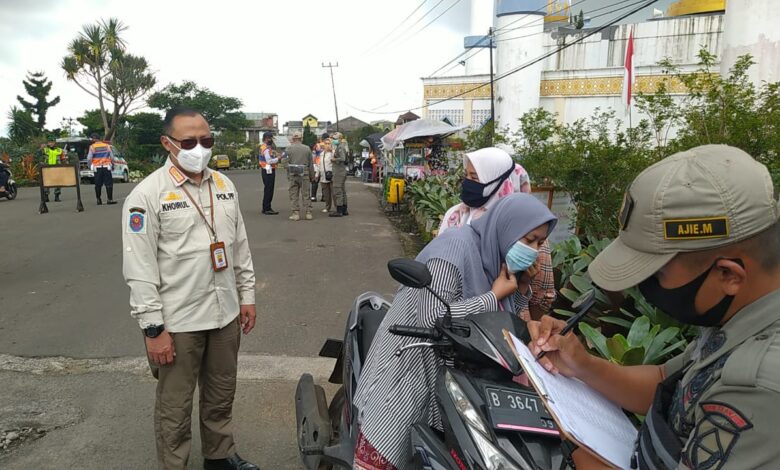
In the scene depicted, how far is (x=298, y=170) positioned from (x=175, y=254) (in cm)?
891

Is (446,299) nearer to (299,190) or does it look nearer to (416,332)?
(416,332)

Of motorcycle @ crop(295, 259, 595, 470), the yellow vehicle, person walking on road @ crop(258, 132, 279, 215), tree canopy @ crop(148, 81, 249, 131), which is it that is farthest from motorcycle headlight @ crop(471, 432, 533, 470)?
tree canopy @ crop(148, 81, 249, 131)

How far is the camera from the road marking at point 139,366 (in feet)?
14.0

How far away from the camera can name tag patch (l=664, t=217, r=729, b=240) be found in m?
1.07

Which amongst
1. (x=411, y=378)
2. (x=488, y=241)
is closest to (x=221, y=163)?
(x=488, y=241)

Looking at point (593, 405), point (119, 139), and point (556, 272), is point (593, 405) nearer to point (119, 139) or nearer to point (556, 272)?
point (556, 272)

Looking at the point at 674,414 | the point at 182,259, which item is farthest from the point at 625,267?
the point at 182,259

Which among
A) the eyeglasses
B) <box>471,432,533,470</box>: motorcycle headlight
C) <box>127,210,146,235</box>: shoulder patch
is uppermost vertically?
the eyeglasses

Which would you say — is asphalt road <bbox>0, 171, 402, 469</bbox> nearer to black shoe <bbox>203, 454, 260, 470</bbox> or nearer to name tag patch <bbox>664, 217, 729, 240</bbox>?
black shoe <bbox>203, 454, 260, 470</bbox>

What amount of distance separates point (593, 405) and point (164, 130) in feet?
7.97

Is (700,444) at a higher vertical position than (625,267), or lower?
lower

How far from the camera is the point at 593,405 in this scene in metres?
1.52

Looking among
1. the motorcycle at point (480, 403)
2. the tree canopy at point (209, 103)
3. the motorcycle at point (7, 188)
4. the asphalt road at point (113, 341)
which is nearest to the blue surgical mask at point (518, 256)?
the motorcycle at point (480, 403)

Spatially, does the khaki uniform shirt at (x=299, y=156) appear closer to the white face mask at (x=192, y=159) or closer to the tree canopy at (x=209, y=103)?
the white face mask at (x=192, y=159)
